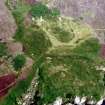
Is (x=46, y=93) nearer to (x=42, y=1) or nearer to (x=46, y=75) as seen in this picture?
(x=46, y=75)

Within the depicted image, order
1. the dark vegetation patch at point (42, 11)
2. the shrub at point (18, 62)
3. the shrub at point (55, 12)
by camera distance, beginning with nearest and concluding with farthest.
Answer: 1. the shrub at point (18, 62)
2. the dark vegetation patch at point (42, 11)
3. the shrub at point (55, 12)

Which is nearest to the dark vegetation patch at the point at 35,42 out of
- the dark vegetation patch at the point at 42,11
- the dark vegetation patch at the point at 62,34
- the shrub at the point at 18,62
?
the dark vegetation patch at the point at 62,34

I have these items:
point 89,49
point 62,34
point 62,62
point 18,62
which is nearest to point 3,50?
point 18,62

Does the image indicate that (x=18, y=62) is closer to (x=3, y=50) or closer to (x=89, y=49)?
(x=3, y=50)

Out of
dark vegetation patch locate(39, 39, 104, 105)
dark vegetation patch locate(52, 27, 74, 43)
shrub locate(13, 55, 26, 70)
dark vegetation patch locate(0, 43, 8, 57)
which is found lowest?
dark vegetation patch locate(39, 39, 104, 105)

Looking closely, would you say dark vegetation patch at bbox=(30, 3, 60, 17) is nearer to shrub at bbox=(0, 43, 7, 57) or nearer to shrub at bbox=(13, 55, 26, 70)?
shrub at bbox=(0, 43, 7, 57)

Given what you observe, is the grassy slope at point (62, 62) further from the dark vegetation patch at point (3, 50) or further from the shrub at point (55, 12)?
the dark vegetation patch at point (3, 50)

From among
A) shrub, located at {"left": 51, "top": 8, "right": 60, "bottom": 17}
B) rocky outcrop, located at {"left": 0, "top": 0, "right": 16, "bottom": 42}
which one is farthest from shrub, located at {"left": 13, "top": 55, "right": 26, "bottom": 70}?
shrub, located at {"left": 51, "top": 8, "right": 60, "bottom": 17}

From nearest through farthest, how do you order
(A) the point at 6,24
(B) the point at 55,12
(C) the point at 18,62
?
(C) the point at 18,62, (A) the point at 6,24, (B) the point at 55,12
